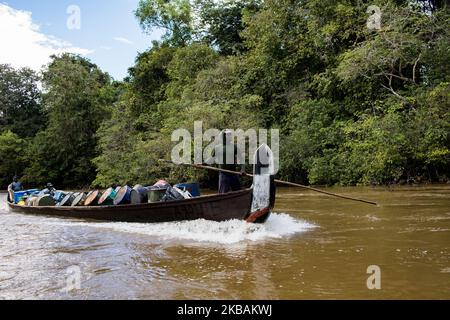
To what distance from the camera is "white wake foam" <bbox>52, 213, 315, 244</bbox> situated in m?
7.18

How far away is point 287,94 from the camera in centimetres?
2120

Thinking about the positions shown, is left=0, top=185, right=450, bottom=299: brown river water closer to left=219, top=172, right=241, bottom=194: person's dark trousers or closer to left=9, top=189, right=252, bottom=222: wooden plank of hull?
left=9, top=189, right=252, bottom=222: wooden plank of hull

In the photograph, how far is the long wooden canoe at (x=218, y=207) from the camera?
7.61 metres

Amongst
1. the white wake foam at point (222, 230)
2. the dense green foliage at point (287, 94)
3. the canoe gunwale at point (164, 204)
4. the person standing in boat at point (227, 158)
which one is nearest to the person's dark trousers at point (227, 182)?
the person standing in boat at point (227, 158)

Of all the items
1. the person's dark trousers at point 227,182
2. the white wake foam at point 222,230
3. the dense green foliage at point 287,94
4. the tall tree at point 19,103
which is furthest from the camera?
the tall tree at point 19,103

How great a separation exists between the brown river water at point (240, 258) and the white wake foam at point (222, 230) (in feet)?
0.06

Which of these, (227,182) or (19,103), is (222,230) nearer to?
(227,182)

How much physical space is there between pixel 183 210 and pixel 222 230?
1150mm

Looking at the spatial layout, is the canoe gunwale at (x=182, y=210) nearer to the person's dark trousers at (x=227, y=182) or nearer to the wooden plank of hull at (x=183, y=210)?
the wooden plank of hull at (x=183, y=210)

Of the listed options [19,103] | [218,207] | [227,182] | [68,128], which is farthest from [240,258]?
[19,103]

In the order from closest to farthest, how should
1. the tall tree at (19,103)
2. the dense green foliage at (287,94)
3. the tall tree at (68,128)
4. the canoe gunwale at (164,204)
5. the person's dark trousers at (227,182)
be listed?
1. the canoe gunwale at (164,204)
2. the person's dark trousers at (227,182)
3. the dense green foliage at (287,94)
4. the tall tree at (68,128)
5. the tall tree at (19,103)
